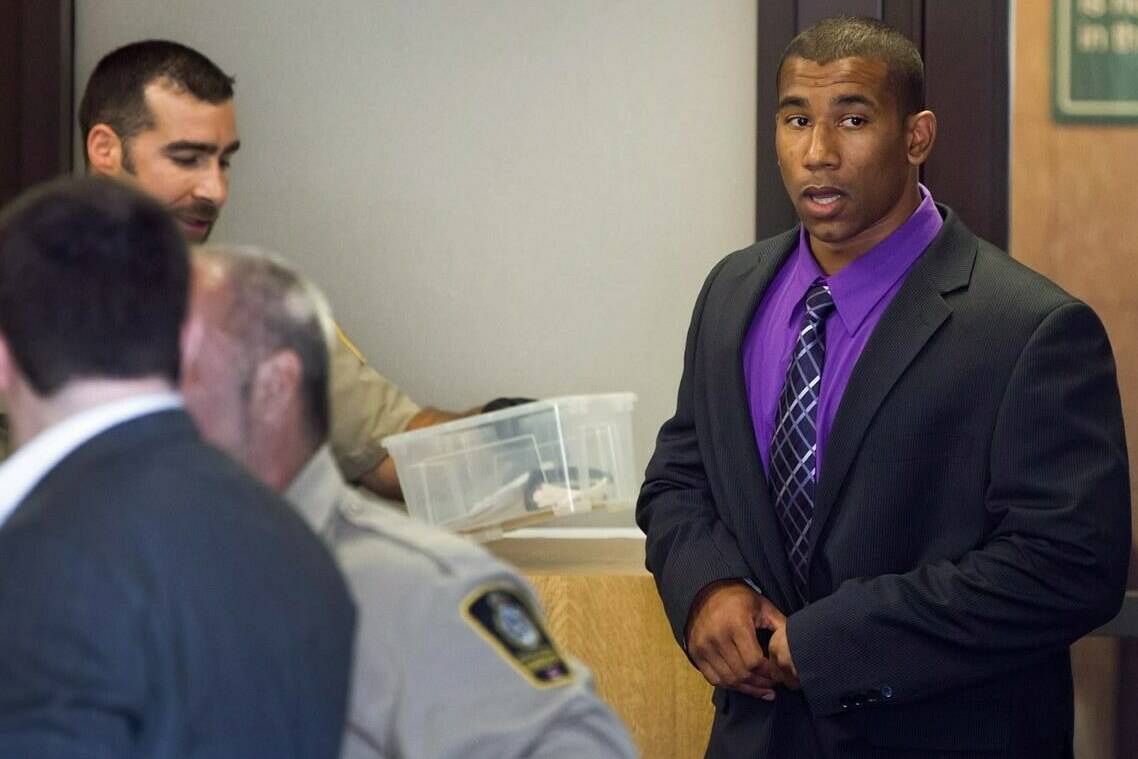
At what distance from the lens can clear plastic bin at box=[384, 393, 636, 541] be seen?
270cm

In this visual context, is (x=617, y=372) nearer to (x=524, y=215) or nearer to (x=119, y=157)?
(x=524, y=215)

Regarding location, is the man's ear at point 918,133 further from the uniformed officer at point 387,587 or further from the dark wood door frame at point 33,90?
the dark wood door frame at point 33,90

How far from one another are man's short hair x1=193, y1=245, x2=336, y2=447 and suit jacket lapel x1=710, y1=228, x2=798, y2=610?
1.10 meters

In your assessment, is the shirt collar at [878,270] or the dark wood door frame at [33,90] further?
the dark wood door frame at [33,90]

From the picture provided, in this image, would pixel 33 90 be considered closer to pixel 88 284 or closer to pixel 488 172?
pixel 488 172

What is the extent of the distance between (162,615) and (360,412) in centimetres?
194

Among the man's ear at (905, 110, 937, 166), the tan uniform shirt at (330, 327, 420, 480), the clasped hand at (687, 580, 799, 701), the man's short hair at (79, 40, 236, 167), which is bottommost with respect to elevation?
the clasped hand at (687, 580, 799, 701)

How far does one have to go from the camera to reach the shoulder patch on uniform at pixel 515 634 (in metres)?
1.29

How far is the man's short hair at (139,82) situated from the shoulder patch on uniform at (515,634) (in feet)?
5.52

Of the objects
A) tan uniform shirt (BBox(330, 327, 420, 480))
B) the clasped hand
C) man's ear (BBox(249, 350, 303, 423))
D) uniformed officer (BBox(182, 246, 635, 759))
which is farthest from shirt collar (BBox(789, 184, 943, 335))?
man's ear (BBox(249, 350, 303, 423))

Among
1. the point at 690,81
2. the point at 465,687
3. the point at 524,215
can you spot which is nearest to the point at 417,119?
the point at 524,215

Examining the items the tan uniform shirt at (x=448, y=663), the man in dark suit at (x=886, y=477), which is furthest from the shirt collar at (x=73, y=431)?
the man in dark suit at (x=886, y=477)

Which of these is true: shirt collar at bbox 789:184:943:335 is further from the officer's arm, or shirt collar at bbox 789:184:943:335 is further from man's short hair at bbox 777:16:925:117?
the officer's arm

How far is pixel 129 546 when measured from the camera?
997mm
